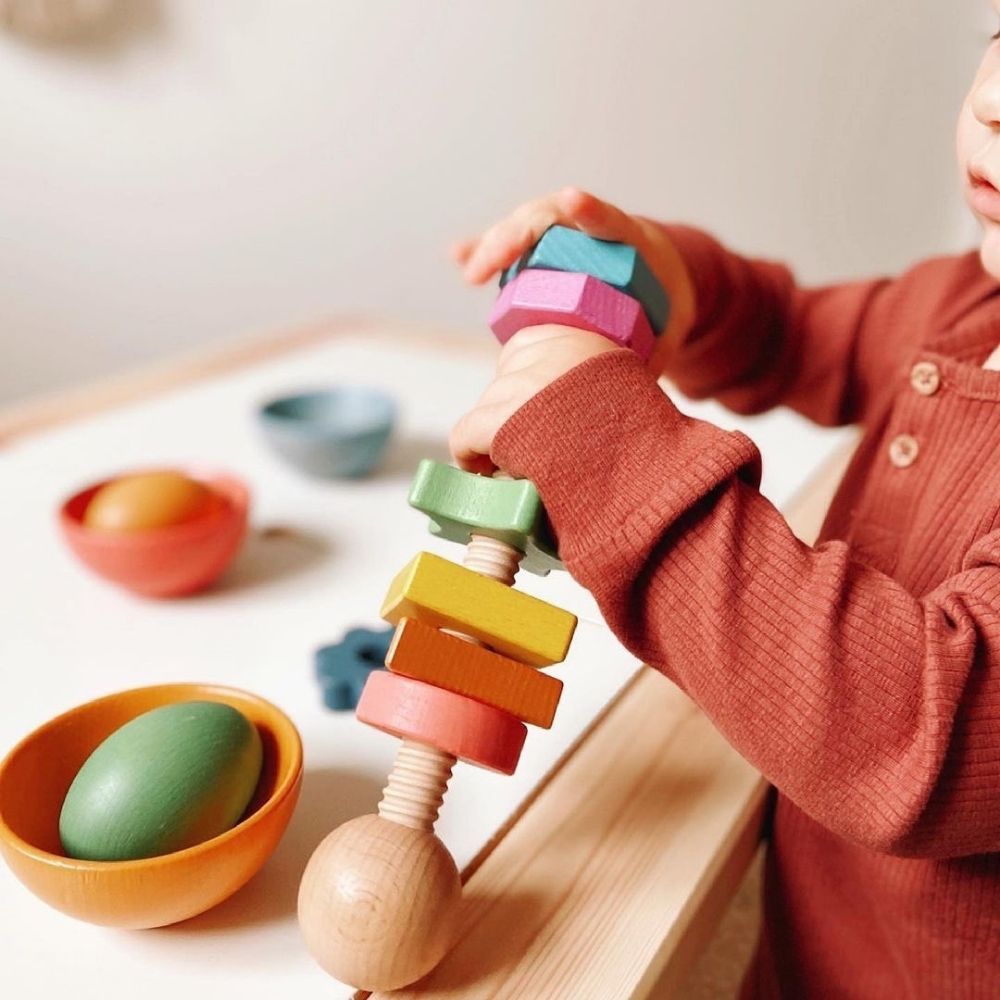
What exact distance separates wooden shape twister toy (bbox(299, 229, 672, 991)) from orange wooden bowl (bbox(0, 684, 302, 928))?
1.2 inches

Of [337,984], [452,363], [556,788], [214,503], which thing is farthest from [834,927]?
[452,363]

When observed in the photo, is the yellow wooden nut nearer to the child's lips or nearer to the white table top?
the white table top

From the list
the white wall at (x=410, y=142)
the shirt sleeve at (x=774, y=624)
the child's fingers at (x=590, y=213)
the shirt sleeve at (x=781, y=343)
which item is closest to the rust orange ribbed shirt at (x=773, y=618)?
the shirt sleeve at (x=774, y=624)

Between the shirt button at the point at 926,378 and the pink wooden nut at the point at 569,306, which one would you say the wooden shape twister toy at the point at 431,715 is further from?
the shirt button at the point at 926,378

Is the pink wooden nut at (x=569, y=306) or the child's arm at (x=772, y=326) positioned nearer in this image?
the pink wooden nut at (x=569, y=306)

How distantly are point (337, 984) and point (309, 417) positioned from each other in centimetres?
56

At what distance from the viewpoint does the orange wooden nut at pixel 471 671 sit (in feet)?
1.15

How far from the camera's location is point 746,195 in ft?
4.81

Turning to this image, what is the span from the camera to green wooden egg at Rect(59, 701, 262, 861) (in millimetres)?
362

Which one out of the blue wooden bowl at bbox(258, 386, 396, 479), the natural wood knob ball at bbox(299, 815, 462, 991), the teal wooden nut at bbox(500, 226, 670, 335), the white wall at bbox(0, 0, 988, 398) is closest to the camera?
the natural wood knob ball at bbox(299, 815, 462, 991)

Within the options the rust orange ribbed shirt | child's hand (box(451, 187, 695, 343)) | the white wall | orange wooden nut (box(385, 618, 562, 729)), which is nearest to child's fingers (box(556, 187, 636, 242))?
child's hand (box(451, 187, 695, 343))

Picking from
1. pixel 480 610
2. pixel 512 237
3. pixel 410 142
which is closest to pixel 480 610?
pixel 480 610

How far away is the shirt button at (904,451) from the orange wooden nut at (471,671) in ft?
0.85

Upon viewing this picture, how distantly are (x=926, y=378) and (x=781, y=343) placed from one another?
18cm
